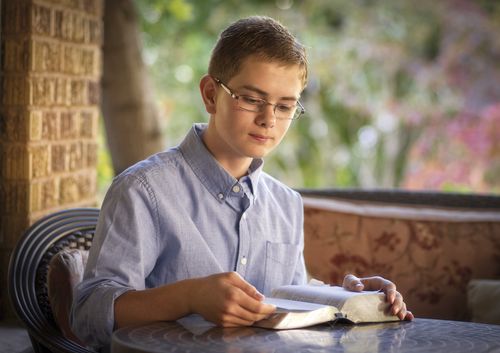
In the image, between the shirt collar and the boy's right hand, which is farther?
the shirt collar

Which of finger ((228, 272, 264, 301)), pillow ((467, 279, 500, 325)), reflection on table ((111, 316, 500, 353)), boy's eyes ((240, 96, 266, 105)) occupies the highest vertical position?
boy's eyes ((240, 96, 266, 105))

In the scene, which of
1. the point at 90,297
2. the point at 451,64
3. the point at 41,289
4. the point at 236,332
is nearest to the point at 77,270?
the point at 41,289

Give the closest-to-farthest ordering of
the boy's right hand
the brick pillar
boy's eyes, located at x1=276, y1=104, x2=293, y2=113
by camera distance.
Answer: the boy's right hand → boy's eyes, located at x1=276, y1=104, x2=293, y2=113 → the brick pillar

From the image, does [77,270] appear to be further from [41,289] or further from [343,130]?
[343,130]

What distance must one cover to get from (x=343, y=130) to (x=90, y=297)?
7.13 m

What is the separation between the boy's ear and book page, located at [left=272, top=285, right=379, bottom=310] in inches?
19.1

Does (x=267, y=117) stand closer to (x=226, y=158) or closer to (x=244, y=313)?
(x=226, y=158)

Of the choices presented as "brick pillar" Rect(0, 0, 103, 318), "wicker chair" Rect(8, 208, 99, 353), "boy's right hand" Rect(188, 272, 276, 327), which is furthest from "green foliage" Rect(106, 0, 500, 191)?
"boy's right hand" Rect(188, 272, 276, 327)

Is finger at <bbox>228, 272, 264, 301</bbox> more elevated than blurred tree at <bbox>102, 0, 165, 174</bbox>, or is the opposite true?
blurred tree at <bbox>102, 0, 165, 174</bbox>

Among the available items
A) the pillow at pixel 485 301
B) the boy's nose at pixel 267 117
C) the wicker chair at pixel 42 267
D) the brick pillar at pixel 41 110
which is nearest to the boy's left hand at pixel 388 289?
the boy's nose at pixel 267 117

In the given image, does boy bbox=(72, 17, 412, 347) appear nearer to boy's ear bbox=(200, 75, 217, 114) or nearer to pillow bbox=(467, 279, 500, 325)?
boy's ear bbox=(200, 75, 217, 114)

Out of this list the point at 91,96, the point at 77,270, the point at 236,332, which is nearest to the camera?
the point at 236,332

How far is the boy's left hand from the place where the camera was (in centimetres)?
214

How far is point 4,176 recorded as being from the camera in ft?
9.61
